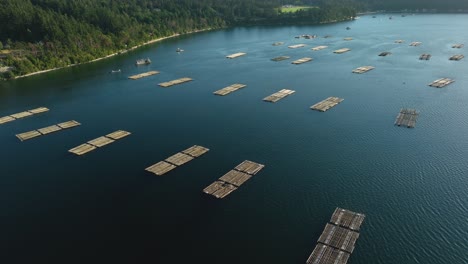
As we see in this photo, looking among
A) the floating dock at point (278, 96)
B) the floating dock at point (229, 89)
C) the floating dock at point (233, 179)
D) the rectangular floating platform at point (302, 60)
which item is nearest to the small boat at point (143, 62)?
the floating dock at point (229, 89)

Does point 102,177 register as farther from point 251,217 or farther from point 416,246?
point 416,246

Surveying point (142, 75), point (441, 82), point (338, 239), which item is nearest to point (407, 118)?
point (441, 82)

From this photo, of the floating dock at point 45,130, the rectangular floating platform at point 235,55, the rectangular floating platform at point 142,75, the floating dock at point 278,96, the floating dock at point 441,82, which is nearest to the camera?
the floating dock at point 45,130

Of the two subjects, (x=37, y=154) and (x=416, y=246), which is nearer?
(x=416, y=246)

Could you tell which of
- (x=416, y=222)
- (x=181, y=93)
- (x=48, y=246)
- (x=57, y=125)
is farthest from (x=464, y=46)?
(x=48, y=246)

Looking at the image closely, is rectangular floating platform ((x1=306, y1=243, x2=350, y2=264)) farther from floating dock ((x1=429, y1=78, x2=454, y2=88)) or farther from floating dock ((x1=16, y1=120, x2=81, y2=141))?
floating dock ((x1=429, y1=78, x2=454, y2=88))

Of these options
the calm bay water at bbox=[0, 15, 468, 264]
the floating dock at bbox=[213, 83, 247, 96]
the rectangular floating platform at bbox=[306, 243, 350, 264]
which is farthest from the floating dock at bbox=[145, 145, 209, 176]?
the floating dock at bbox=[213, 83, 247, 96]

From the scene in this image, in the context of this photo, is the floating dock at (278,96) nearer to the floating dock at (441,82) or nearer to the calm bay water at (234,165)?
the calm bay water at (234,165)
